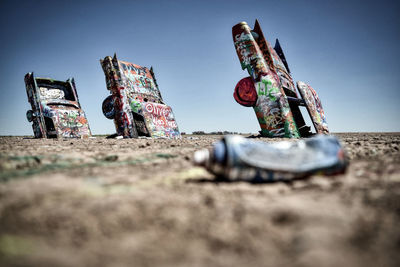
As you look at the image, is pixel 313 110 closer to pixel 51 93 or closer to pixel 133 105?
pixel 133 105

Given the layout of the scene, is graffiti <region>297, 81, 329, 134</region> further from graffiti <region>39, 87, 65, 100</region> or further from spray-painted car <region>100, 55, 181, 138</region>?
graffiti <region>39, 87, 65, 100</region>

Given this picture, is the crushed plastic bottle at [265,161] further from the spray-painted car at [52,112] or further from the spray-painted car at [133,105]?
the spray-painted car at [52,112]

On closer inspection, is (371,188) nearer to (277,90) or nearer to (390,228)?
(390,228)

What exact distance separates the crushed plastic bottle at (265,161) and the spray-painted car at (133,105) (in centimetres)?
492

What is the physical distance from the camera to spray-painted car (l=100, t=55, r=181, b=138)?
5.89 m

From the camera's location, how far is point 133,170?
1.52 meters

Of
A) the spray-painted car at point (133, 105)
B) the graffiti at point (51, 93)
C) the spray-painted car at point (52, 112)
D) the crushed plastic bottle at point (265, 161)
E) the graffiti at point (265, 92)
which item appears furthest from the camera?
the graffiti at point (51, 93)

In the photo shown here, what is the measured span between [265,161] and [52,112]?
8.19 m

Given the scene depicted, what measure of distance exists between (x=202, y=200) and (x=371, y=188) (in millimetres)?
860

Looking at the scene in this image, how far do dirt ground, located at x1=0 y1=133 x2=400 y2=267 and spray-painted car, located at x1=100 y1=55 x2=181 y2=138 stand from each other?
15.8 feet

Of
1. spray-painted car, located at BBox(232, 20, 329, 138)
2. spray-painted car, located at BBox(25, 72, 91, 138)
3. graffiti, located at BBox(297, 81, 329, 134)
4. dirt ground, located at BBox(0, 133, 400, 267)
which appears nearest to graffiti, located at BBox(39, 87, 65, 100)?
spray-painted car, located at BBox(25, 72, 91, 138)

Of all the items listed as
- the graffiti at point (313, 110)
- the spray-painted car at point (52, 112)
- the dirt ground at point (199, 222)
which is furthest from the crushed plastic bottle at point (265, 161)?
the spray-painted car at point (52, 112)

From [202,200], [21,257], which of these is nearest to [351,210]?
[202,200]

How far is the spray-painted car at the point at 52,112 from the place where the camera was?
23.6ft
